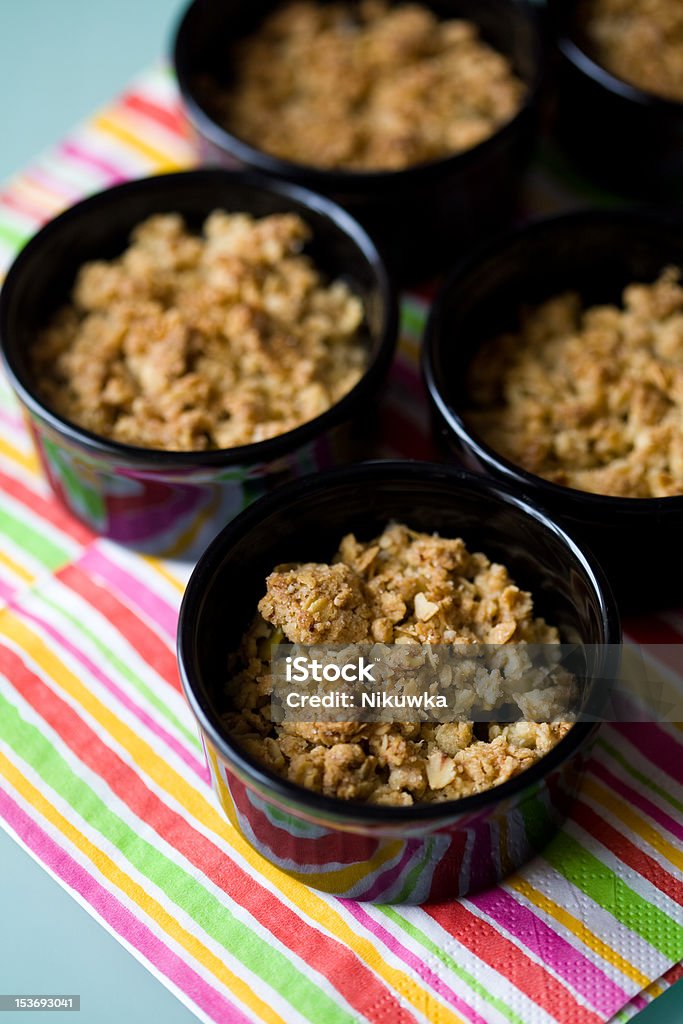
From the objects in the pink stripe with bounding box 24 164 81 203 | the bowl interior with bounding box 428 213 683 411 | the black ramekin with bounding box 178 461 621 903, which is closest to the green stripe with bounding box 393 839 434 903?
the black ramekin with bounding box 178 461 621 903

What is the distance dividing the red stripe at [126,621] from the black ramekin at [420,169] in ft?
1.97

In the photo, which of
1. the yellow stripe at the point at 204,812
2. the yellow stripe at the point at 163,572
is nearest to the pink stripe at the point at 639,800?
the yellow stripe at the point at 204,812

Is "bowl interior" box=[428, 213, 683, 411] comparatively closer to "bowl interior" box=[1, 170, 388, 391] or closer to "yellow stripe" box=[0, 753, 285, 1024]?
"bowl interior" box=[1, 170, 388, 391]

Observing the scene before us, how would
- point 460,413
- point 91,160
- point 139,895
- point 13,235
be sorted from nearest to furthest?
point 139,895 → point 460,413 → point 13,235 → point 91,160

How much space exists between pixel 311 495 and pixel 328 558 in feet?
0.38

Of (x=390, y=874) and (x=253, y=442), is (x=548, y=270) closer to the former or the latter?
(x=253, y=442)

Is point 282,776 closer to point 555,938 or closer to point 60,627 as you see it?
point 555,938

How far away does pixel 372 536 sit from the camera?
153cm

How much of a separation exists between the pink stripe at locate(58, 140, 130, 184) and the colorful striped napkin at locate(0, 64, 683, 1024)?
2.40ft

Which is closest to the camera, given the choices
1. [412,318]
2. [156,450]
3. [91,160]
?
[156,450]

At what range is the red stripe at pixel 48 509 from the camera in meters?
1.72

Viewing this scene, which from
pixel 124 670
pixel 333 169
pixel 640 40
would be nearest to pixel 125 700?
pixel 124 670

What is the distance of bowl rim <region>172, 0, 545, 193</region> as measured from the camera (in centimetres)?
176

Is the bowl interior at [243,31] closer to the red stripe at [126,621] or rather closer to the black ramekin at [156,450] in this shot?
the black ramekin at [156,450]
